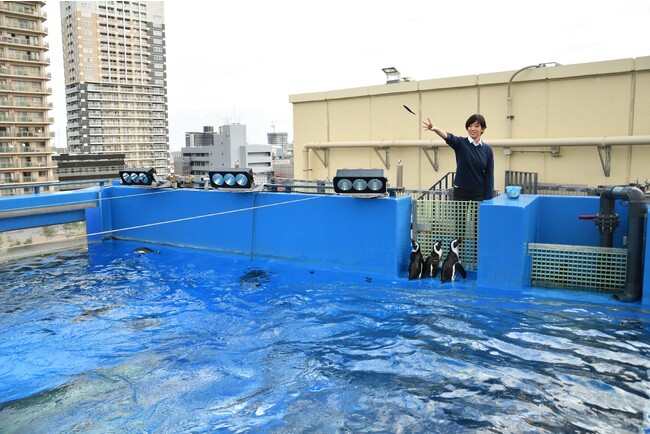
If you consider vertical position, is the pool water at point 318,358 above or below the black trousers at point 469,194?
below

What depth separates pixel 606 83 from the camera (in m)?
10.4

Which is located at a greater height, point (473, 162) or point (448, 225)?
point (473, 162)

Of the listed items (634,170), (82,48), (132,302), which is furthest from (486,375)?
(82,48)

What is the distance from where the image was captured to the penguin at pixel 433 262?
7680 millimetres

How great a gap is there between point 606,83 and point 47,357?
1089cm

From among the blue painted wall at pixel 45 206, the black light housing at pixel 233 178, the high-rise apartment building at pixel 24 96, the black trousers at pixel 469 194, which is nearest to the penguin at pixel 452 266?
the black trousers at pixel 469 194

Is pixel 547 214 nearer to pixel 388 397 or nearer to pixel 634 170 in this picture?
pixel 634 170

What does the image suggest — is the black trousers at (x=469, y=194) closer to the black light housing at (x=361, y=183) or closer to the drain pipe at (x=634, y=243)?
the black light housing at (x=361, y=183)

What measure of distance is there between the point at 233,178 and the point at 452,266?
176 inches

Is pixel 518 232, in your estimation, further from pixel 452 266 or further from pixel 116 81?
pixel 116 81

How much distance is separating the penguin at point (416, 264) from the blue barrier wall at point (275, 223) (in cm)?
25

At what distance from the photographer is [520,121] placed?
11.6 metres

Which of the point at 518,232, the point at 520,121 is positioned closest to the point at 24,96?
the point at 520,121

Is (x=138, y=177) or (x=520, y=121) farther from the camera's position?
(x=520, y=121)
